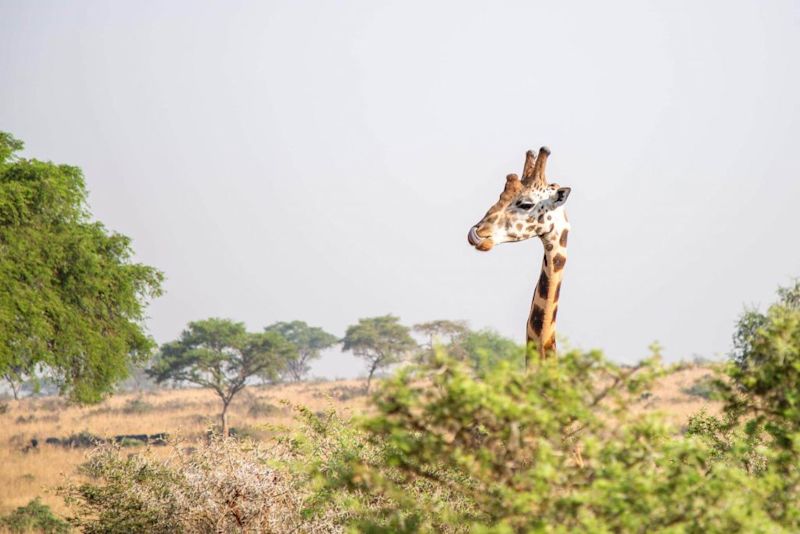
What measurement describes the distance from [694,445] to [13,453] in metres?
32.9

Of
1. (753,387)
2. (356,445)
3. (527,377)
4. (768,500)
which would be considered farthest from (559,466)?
(356,445)

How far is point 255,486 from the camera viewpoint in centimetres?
1032

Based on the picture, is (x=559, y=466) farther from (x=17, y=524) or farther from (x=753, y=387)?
(x=17, y=524)

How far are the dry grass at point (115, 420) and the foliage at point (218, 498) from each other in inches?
444

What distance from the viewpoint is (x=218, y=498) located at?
34.1 feet

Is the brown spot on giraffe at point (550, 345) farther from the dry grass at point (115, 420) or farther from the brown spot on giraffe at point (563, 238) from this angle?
the dry grass at point (115, 420)

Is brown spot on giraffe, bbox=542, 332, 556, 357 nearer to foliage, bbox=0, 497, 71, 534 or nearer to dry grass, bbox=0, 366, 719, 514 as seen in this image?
foliage, bbox=0, 497, 71, 534

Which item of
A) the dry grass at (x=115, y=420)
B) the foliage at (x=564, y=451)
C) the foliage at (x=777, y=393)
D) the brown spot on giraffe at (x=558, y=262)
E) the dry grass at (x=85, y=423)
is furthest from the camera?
the dry grass at (x=115, y=420)

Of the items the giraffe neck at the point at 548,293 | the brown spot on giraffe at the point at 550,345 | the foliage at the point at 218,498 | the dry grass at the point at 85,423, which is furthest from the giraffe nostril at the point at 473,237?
the dry grass at the point at 85,423

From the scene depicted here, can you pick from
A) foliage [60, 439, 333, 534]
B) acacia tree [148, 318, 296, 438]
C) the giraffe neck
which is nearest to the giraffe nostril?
the giraffe neck

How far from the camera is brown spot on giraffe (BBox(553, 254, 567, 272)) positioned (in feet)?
33.5

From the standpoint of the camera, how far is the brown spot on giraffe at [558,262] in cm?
1021

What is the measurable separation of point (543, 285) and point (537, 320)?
1.29 feet

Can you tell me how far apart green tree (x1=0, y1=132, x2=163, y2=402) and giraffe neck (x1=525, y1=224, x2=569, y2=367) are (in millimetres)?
13581
